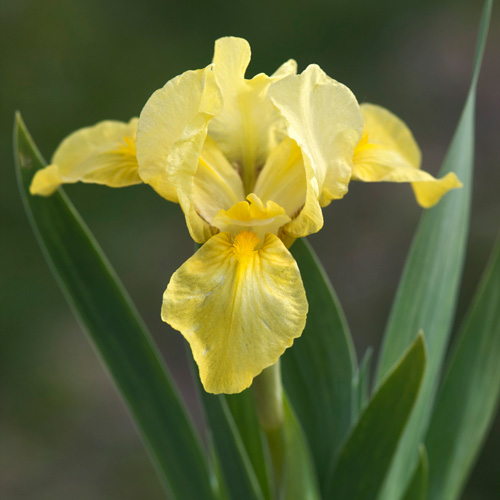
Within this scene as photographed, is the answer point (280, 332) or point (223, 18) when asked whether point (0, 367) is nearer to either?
point (223, 18)

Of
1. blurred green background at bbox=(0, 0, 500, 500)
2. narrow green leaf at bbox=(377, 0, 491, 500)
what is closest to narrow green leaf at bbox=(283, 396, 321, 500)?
narrow green leaf at bbox=(377, 0, 491, 500)

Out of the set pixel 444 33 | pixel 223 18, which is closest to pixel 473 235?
pixel 444 33

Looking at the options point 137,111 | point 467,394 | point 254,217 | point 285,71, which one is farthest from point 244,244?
point 137,111

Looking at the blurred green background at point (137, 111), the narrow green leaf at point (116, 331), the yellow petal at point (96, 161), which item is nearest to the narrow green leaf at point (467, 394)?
the narrow green leaf at point (116, 331)

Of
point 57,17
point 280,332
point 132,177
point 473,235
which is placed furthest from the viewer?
point 57,17

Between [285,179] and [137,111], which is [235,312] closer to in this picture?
[285,179]
